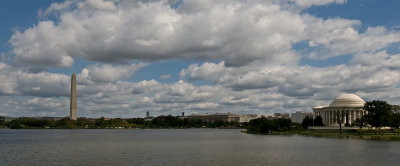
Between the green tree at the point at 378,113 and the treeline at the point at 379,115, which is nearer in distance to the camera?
the treeline at the point at 379,115

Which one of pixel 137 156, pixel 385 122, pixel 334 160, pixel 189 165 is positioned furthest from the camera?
pixel 385 122

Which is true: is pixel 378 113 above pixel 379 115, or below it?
above

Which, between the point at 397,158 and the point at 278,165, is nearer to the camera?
the point at 278,165

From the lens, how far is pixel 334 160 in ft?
183

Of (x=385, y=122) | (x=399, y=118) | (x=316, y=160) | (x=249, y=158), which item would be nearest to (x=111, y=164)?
(x=249, y=158)

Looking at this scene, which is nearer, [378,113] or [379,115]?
[379,115]

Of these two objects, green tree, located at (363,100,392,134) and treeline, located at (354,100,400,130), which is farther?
green tree, located at (363,100,392,134)

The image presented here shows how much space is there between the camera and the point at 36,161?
5591 cm

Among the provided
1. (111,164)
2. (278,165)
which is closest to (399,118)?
(278,165)

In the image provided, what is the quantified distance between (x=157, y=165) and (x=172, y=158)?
7.96m

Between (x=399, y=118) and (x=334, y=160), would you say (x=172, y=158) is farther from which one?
(x=399, y=118)

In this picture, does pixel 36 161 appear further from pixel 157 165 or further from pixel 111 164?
pixel 157 165

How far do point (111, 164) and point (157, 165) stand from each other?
5.58 metres

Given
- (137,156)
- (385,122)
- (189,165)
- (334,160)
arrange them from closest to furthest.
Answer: (189,165) → (334,160) → (137,156) → (385,122)
